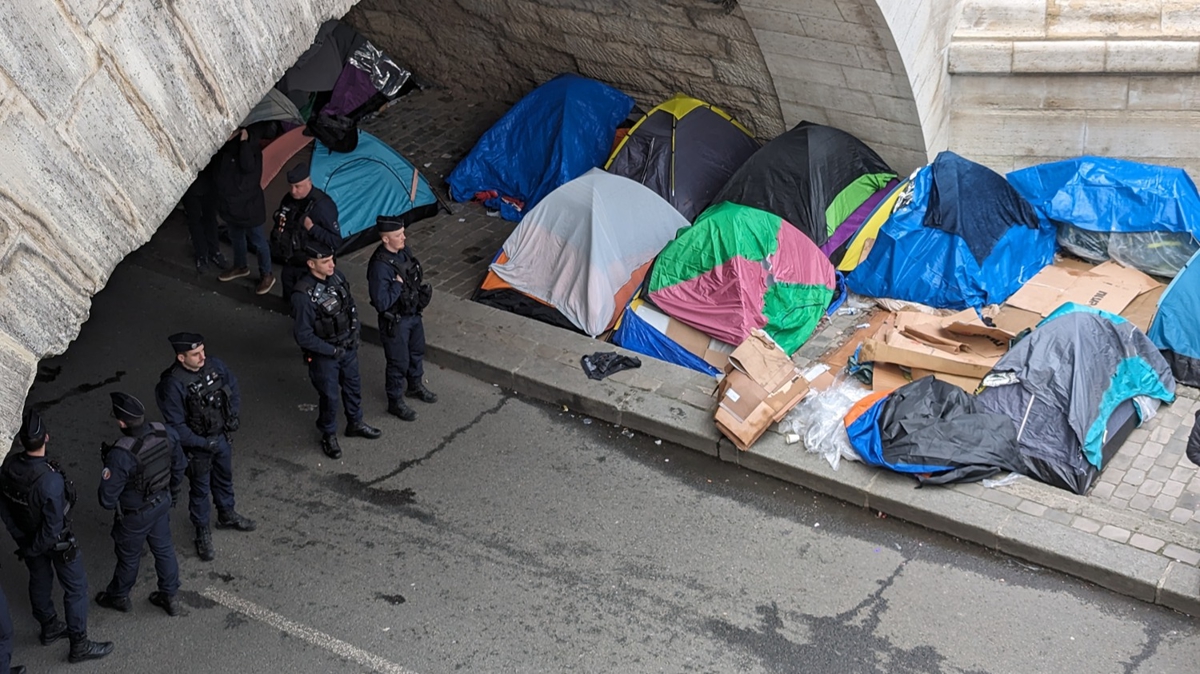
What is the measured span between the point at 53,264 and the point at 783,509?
15.7ft

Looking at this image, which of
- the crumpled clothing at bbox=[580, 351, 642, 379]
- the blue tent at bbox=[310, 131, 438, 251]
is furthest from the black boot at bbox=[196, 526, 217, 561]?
the blue tent at bbox=[310, 131, 438, 251]

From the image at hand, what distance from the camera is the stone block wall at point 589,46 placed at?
11047mm

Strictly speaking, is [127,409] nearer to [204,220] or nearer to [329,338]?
[329,338]

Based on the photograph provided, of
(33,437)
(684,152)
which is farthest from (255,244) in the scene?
(33,437)

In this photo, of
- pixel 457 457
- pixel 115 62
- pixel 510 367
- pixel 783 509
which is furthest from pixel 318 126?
pixel 115 62

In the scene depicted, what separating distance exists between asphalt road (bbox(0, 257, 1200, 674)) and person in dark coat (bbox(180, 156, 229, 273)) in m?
2.21

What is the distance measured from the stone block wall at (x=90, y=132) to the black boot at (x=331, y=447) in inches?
143

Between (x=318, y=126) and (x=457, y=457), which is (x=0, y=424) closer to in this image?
(x=457, y=457)

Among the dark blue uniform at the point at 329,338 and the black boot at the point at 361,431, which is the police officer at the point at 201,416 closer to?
the dark blue uniform at the point at 329,338

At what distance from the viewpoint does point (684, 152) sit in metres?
10.9

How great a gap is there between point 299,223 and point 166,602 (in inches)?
135

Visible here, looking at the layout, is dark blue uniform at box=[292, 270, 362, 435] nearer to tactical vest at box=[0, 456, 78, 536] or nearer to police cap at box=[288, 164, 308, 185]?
police cap at box=[288, 164, 308, 185]

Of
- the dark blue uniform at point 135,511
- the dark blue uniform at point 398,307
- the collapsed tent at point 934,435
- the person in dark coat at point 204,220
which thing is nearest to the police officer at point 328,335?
the dark blue uniform at point 398,307

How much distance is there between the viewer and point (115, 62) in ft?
14.5
